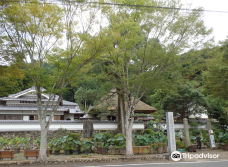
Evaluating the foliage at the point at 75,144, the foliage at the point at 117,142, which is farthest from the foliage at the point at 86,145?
the foliage at the point at 117,142

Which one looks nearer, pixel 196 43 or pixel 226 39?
pixel 196 43

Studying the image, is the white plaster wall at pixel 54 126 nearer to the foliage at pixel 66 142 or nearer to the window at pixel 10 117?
the foliage at pixel 66 142

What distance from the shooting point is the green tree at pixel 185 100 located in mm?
21250

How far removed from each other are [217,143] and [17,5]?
16842mm

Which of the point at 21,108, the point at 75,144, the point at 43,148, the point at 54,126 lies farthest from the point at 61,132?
the point at 21,108

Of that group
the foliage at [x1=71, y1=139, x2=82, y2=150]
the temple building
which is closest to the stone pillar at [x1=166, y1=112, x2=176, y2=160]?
the foliage at [x1=71, y1=139, x2=82, y2=150]

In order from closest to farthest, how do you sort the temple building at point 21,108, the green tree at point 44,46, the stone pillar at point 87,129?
the green tree at point 44,46
the stone pillar at point 87,129
the temple building at point 21,108

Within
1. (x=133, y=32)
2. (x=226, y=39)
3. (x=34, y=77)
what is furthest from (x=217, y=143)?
(x=34, y=77)

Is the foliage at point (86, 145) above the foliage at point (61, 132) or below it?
below

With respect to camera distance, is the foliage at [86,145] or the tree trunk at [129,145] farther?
the foliage at [86,145]

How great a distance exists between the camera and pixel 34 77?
9180mm

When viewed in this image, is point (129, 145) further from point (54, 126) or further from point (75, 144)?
point (54, 126)

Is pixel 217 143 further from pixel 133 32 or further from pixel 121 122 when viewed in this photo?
pixel 133 32

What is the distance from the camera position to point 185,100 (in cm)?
2166
